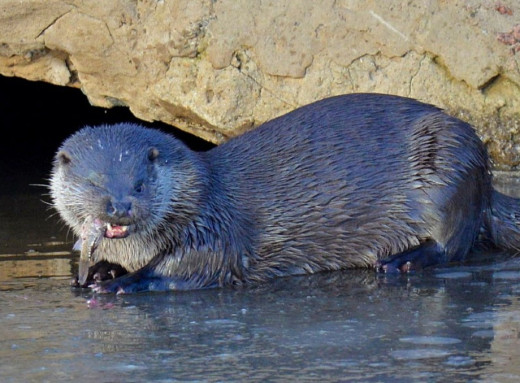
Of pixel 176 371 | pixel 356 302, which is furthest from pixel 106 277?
pixel 176 371

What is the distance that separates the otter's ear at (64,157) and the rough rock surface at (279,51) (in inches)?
55.7

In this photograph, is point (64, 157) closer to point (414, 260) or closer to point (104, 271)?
point (104, 271)

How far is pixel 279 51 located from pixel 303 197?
1190 mm

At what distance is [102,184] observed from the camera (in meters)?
3.58

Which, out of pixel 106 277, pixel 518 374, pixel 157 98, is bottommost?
pixel 518 374

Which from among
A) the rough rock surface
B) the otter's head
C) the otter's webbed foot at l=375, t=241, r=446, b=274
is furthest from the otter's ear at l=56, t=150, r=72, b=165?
the rough rock surface

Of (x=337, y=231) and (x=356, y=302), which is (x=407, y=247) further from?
(x=356, y=302)

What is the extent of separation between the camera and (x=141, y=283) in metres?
3.67

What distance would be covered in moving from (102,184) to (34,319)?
1.89 feet

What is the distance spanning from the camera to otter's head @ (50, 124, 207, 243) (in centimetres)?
357

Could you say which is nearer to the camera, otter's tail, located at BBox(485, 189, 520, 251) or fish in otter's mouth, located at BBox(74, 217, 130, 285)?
fish in otter's mouth, located at BBox(74, 217, 130, 285)

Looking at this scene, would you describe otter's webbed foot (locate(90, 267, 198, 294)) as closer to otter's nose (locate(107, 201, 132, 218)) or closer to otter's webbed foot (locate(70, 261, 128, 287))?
otter's webbed foot (locate(70, 261, 128, 287))

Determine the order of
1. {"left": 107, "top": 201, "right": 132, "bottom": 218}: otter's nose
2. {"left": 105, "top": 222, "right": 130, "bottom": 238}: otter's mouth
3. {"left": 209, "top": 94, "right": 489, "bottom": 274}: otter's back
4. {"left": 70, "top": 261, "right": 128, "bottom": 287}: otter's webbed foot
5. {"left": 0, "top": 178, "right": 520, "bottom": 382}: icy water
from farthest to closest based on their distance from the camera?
{"left": 209, "top": 94, "right": 489, "bottom": 274}: otter's back, {"left": 70, "top": 261, "right": 128, "bottom": 287}: otter's webbed foot, {"left": 105, "top": 222, "right": 130, "bottom": 238}: otter's mouth, {"left": 107, "top": 201, "right": 132, "bottom": 218}: otter's nose, {"left": 0, "top": 178, "right": 520, "bottom": 382}: icy water

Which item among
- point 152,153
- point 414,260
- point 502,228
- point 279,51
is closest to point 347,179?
point 414,260
